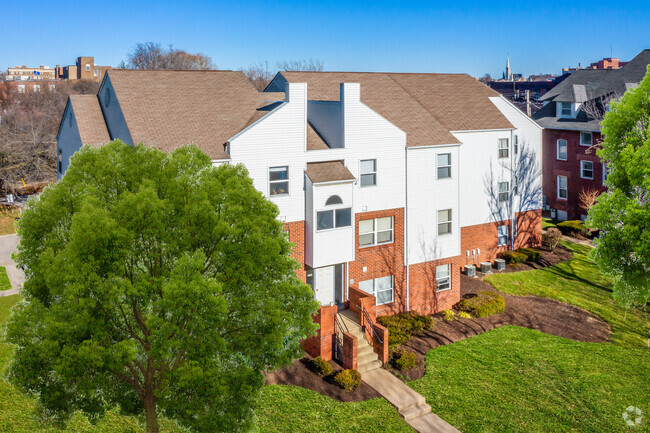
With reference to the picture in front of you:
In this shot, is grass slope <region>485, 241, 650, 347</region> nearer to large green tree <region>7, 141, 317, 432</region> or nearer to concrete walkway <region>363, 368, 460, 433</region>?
concrete walkway <region>363, 368, 460, 433</region>

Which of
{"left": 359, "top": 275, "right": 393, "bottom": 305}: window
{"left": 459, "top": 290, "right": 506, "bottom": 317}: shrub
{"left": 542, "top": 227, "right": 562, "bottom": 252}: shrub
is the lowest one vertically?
{"left": 459, "top": 290, "right": 506, "bottom": 317}: shrub

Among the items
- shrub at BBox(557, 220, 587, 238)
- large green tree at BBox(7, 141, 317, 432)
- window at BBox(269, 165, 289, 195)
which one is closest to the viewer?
large green tree at BBox(7, 141, 317, 432)

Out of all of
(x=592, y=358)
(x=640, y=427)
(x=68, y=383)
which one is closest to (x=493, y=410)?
(x=640, y=427)

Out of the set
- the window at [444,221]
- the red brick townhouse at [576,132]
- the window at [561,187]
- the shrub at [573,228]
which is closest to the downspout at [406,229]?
the window at [444,221]

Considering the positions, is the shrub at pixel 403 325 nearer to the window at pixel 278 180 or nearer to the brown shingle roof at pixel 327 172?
the brown shingle roof at pixel 327 172

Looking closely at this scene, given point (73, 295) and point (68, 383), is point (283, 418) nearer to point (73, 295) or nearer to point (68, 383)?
point (68, 383)

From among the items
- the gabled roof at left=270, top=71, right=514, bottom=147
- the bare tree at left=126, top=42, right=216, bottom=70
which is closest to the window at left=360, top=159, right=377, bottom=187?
the gabled roof at left=270, top=71, right=514, bottom=147

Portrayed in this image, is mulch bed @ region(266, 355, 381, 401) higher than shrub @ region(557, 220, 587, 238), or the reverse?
shrub @ region(557, 220, 587, 238)
